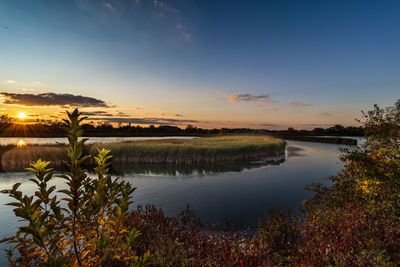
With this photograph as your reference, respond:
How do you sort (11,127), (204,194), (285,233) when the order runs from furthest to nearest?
(11,127) < (204,194) < (285,233)

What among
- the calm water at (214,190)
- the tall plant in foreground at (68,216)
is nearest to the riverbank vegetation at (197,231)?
the tall plant in foreground at (68,216)

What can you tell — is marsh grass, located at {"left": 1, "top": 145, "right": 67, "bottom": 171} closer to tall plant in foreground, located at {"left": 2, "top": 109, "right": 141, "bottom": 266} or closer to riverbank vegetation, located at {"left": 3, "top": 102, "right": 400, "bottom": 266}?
riverbank vegetation, located at {"left": 3, "top": 102, "right": 400, "bottom": 266}

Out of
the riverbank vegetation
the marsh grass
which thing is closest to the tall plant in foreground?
the riverbank vegetation

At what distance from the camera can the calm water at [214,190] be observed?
10.2 metres

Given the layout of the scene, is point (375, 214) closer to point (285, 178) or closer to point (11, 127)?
point (285, 178)

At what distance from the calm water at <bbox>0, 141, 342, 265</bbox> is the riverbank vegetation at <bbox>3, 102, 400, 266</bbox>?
2.73 metres

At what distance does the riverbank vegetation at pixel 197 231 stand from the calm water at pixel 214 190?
8.97 ft

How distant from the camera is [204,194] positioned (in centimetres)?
1330

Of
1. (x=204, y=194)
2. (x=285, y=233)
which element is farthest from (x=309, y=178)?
(x=285, y=233)

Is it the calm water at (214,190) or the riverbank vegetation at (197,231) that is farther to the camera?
the calm water at (214,190)

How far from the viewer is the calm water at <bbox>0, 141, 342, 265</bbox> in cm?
1019

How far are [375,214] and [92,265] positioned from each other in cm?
694

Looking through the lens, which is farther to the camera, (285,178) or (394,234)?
(285,178)

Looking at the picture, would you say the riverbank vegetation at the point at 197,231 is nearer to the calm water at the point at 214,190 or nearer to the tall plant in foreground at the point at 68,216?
the tall plant in foreground at the point at 68,216
